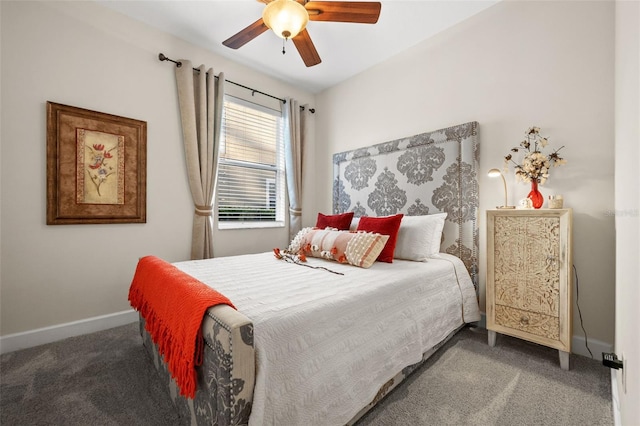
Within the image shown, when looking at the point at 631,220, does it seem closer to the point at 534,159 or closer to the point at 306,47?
the point at 534,159

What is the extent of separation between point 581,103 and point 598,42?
16.6 inches

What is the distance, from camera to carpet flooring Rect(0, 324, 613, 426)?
4.54ft

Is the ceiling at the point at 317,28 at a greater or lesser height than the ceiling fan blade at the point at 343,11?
greater

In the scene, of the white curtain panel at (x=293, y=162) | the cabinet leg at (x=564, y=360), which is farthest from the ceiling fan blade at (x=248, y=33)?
the cabinet leg at (x=564, y=360)

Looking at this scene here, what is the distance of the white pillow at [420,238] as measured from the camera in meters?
2.36

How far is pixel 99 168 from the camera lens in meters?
2.43

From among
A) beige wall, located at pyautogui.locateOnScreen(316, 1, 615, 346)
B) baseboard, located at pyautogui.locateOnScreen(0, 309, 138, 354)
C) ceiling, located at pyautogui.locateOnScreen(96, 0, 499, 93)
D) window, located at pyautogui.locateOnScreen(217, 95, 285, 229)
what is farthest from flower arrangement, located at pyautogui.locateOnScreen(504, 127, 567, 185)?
baseboard, located at pyautogui.locateOnScreen(0, 309, 138, 354)

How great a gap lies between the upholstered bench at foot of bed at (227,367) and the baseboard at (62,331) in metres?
2.06

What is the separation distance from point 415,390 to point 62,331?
2.80 meters

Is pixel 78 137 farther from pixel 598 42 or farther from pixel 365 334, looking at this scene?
pixel 598 42

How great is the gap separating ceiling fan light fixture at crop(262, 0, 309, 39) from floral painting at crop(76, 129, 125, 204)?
1.84 metres

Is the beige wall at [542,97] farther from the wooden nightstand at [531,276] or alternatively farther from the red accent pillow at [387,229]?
the red accent pillow at [387,229]

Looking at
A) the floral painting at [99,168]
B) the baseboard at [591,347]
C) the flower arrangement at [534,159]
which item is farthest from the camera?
the floral painting at [99,168]

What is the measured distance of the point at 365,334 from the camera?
1.39 metres
